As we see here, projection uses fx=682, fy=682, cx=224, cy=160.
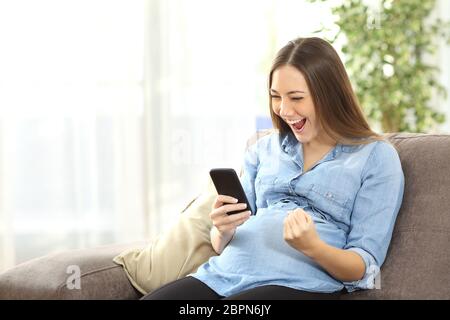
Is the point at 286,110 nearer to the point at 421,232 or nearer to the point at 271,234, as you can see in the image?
the point at 271,234

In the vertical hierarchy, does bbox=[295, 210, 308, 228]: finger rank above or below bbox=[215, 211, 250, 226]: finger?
above

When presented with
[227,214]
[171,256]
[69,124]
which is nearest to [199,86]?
[69,124]

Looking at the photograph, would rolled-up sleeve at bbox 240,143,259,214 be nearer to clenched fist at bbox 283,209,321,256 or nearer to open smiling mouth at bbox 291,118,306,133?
open smiling mouth at bbox 291,118,306,133

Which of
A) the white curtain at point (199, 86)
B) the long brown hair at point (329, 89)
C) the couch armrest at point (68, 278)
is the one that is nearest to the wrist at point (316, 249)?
the long brown hair at point (329, 89)

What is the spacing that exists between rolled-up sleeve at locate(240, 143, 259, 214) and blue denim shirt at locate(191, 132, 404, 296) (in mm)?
79

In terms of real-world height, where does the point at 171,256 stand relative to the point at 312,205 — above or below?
below

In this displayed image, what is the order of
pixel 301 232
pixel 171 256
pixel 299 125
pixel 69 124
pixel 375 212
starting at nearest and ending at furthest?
pixel 301 232 → pixel 375 212 → pixel 299 125 → pixel 171 256 → pixel 69 124

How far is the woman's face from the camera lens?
63.2 inches

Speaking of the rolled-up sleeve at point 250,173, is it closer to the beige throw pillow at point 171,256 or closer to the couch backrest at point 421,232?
the beige throw pillow at point 171,256

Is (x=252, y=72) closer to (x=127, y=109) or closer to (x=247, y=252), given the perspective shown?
(x=127, y=109)

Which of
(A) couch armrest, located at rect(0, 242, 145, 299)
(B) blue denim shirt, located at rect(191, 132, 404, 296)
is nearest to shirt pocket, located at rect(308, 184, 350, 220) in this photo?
(B) blue denim shirt, located at rect(191, 132, 404, 296)

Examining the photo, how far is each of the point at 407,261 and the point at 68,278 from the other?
0.79 meters

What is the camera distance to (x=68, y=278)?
5.29ft

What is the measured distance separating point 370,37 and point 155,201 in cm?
126
